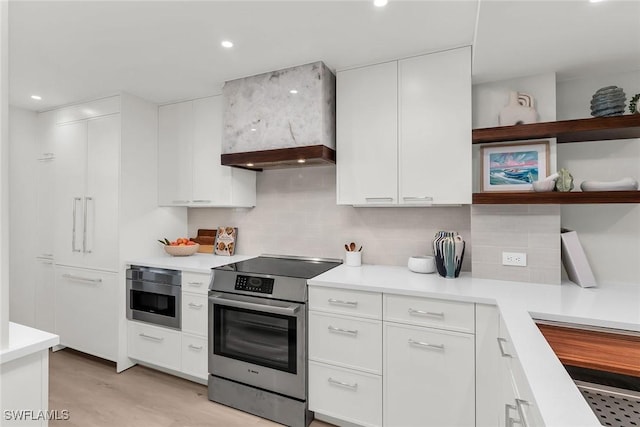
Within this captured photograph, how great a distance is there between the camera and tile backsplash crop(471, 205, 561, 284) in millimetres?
1974

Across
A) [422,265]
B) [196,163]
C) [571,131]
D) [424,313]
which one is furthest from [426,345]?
[196,163]

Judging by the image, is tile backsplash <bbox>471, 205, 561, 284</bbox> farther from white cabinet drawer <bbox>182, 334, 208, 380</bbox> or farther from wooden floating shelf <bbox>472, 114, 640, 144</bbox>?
white cabinet drawer <bbox>182, 334, 208, 380</bbox>

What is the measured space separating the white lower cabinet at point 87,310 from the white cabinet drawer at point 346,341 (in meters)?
1.91

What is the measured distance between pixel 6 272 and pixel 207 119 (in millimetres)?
2115

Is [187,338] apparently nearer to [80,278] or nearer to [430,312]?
[80,278]

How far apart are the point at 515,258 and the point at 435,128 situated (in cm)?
97

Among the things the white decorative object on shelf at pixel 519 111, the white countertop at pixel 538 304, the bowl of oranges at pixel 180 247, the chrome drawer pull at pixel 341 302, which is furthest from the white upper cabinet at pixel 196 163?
the white decorative object on shelf at pixel 519 111

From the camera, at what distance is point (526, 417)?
94 cm

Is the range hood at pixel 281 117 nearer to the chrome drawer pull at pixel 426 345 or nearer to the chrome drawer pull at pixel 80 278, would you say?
the chrome drawer pull at pixel 426 345

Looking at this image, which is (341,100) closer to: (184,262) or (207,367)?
(184,262)

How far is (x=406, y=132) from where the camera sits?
2.19 metres

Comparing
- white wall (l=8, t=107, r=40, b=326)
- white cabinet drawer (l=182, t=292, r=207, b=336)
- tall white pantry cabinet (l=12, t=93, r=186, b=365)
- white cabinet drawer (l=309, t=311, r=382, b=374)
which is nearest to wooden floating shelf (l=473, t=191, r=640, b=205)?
white cabinet drawer (l=309, t=311, r=382, b=374)

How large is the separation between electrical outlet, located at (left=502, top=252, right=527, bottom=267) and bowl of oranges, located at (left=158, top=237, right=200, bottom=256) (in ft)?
8.54

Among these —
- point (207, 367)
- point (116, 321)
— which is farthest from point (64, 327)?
point (207, 367)
